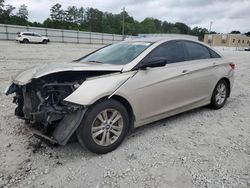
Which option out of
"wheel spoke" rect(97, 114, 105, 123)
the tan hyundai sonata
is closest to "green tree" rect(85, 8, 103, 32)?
the tan hyundai sonata

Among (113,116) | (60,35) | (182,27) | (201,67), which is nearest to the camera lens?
(113,116)

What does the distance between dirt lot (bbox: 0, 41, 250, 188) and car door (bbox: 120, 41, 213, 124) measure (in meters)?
0.40

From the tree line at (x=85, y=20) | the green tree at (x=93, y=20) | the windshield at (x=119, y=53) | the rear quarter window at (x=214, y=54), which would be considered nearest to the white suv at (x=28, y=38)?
the windshield at (x=119, y=53)

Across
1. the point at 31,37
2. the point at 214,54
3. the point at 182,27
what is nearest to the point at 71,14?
the point at 182,27

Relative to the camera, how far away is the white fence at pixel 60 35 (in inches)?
1398

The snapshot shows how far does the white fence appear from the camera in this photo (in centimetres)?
3550

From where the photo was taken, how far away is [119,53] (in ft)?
14.1

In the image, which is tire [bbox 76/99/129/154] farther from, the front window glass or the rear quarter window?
the rear quarter window

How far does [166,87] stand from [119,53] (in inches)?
38.3

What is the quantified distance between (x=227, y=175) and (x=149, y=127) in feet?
5.44

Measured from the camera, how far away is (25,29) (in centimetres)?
3747

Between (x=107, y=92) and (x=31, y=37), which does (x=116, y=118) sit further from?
(x=31, y=37)

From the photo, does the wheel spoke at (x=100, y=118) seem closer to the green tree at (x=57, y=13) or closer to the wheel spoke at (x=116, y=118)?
the wheel spoke at (x=116, y=118)

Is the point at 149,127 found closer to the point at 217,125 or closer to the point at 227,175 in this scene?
the point at 217,125
